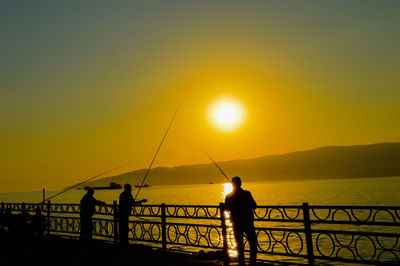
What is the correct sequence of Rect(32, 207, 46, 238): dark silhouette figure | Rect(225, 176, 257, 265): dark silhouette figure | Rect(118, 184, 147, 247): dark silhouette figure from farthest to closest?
Rect(32, 207, 46, 238): dark silhouette figure, Rect(118, 184, 147, 247): dark silhouette figure, Rect(225, 176, 257, 265): dark silhouette figure

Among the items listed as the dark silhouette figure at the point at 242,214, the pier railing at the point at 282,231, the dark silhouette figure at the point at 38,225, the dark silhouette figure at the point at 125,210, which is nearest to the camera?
the pier railing at the point at 282,231

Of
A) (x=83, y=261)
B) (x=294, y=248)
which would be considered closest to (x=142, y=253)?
(x=83, y=261)

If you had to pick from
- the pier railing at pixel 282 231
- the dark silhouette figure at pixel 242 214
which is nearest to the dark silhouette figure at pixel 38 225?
the pier railing at pixel 282 231

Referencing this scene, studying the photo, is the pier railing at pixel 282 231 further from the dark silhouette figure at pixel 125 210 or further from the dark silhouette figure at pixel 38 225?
the dark silhouette figure at pixel 38 225

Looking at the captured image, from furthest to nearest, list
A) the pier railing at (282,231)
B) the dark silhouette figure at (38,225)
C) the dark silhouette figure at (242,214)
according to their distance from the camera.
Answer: the dark silhouette figure at (38,225) → the dark silhouette figure at (242,214) → the pier railing at (282,231)

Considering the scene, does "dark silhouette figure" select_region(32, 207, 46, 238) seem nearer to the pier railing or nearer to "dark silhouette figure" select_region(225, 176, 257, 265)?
the pier railing

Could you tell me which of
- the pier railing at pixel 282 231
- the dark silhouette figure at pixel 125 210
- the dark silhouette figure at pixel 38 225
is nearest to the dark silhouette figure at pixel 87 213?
the dark silhouette figure at pixel 125 210

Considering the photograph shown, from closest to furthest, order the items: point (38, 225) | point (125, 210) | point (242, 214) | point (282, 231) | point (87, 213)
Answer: point (242, 214) → point (125, 210) → point (87, 213) → point (38, 225) → point (282, 231)

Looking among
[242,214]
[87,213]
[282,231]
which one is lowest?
[282,231]

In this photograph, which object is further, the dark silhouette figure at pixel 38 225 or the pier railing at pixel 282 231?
the dark silhouette figure at pixel 38 225

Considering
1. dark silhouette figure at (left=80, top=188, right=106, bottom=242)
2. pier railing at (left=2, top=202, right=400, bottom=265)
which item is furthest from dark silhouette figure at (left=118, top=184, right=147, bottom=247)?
dark silhouette figure at (left=80, top=188, right=106, bottom=242)

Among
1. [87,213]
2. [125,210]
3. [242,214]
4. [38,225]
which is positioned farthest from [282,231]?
[38,225]

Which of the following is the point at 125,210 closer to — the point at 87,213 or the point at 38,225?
the point at 87,213

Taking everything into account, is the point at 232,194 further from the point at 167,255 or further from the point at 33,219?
the point at 33,219
